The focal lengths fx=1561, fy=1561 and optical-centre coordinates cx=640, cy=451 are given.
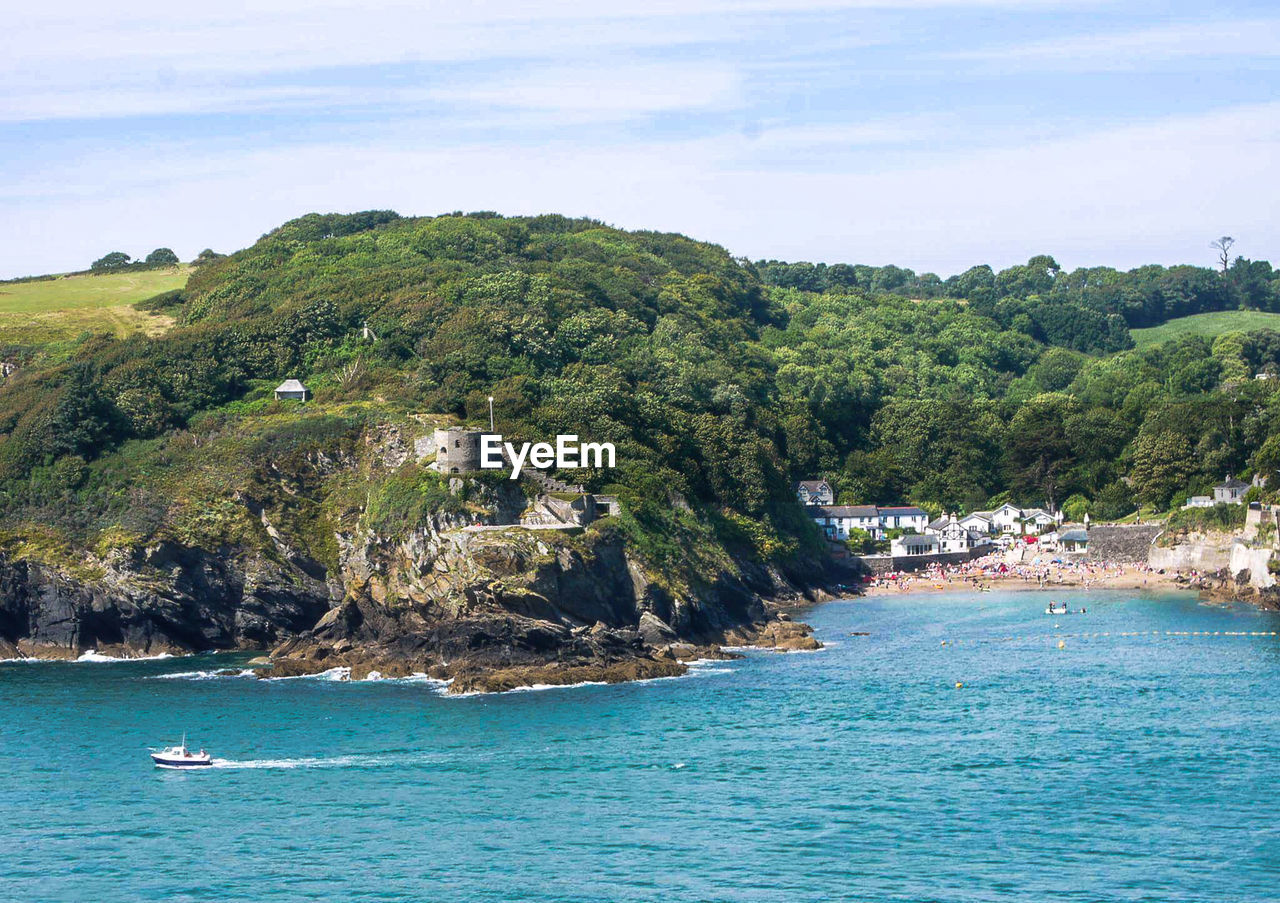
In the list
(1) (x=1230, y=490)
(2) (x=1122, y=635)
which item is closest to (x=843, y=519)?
(1) (x=1230, y=490)

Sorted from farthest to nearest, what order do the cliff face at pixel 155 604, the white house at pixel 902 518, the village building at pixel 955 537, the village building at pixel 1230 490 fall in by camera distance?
1. the white house at pixel 902 518
2. the village building at pixel 955 537
3. the village building at pixel 1230 490
4. the cliff face at pixel 155 604

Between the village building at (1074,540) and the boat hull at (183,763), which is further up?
the village building at (1074,540)

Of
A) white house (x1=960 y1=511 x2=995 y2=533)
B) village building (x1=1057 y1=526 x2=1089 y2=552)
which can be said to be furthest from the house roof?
village building (x1=1057 y1=526 x2=1089 y2=552)

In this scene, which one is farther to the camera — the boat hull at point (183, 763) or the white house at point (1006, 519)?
A: the white house at point (1006, 519)

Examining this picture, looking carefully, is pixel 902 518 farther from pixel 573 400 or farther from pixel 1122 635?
pixel 1122 635

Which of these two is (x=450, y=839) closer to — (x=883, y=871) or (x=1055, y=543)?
(x=883, y=871)

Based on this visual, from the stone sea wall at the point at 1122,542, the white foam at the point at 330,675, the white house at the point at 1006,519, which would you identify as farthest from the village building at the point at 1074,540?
the white foam at the point at 330,675

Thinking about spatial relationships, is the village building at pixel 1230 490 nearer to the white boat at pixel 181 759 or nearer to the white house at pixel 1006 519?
the white house at pixel 1006 519
